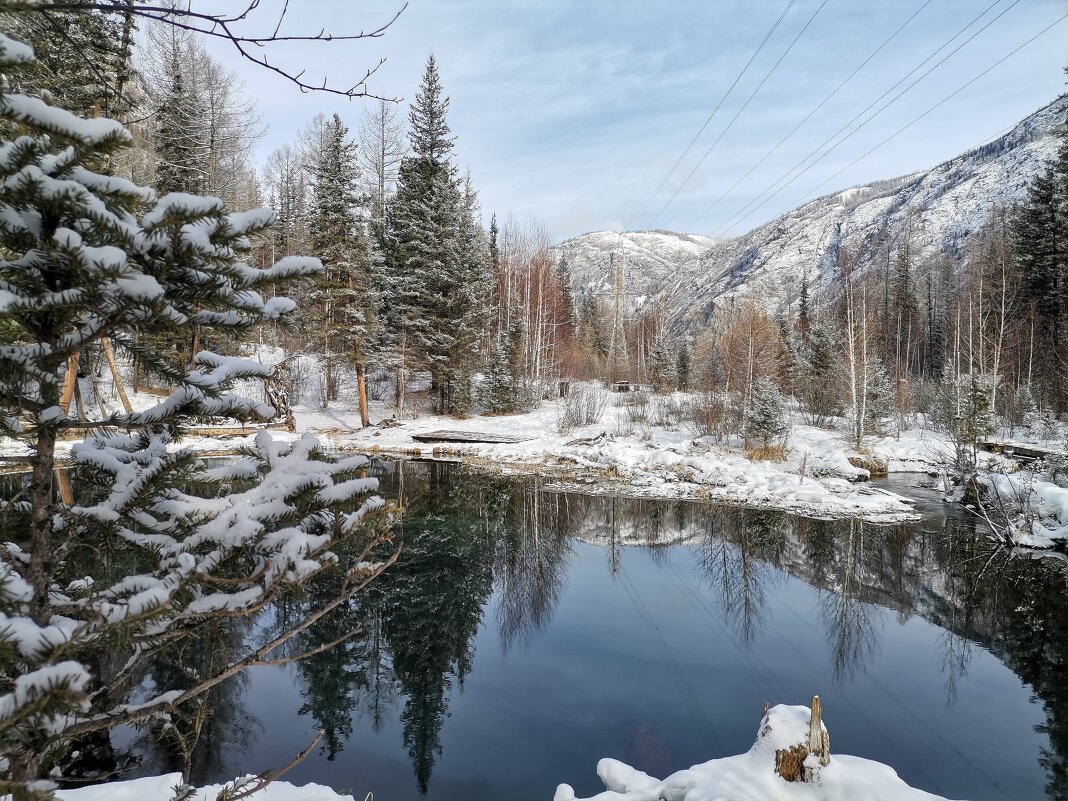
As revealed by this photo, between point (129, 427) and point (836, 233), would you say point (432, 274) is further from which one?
point (836, 233)

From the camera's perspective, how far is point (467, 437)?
20.3m

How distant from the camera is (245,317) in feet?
5.43

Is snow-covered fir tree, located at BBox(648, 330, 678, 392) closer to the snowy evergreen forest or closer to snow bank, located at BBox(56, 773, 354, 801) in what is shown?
the snowy evergreen forest

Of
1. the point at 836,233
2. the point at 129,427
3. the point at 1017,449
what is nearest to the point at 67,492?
the point at 129,427

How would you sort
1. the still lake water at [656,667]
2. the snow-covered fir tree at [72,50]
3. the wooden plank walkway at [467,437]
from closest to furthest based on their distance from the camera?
the snow-covered fir tree at [72,50]
the still lake water at [656,667]
the wooden plank walkway at [467,437]

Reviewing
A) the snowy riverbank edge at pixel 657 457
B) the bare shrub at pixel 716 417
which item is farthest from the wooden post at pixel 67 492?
the bare shrub at pixel 716 417

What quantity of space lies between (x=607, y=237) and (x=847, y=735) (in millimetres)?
162382

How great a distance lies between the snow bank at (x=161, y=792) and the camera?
11.1 ft

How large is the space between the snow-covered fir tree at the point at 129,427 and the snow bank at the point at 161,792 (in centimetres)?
256

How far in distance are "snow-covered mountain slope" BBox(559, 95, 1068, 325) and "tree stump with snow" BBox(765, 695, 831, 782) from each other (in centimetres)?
4881

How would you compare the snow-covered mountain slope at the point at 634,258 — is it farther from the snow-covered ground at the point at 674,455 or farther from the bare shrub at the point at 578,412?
the snow-covered ground at the point at 674,455

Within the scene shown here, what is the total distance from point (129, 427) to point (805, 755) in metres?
4.49

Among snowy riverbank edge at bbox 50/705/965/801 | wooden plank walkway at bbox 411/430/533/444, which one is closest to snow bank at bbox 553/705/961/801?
snowy riverbank edge at bbox 50/705/965/801

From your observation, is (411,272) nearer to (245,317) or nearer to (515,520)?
(515,520)
